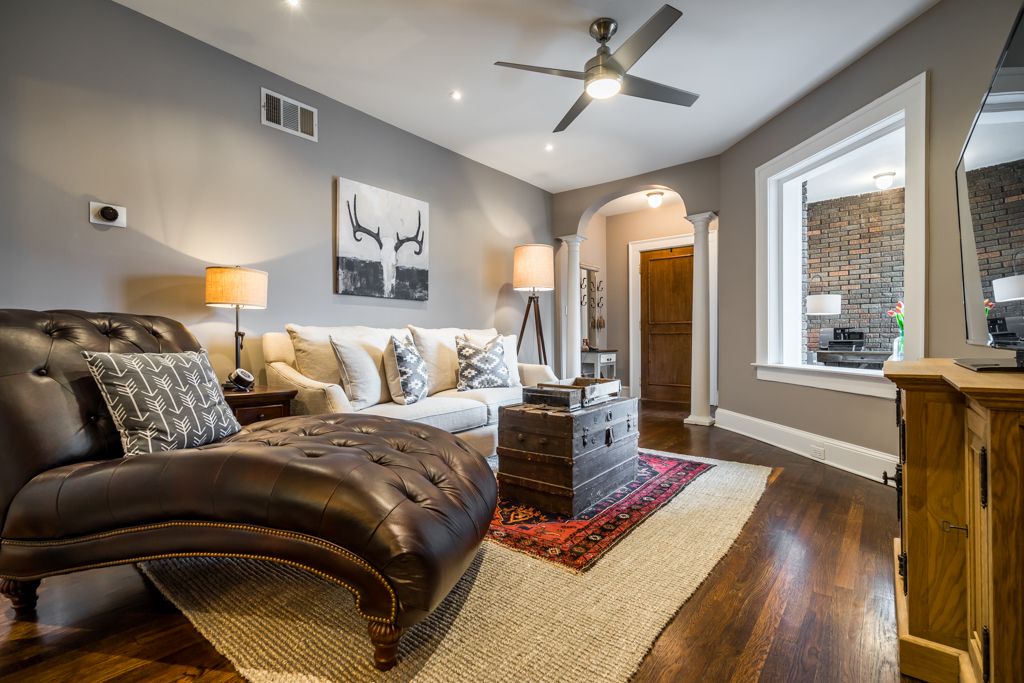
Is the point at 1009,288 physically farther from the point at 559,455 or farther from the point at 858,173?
the point at 858,173

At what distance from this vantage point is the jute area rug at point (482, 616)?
3.98 ft

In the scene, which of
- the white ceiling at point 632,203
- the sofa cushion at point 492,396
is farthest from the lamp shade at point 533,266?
the white ceiling at point 632,203

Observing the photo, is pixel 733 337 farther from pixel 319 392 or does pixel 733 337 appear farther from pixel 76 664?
pixel 76 664

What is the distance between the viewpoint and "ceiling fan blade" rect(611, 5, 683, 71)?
2082mm

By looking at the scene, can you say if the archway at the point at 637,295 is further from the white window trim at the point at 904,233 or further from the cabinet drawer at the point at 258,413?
the cabinet drawer at the point at 258,413

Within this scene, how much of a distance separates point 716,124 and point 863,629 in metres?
3.72

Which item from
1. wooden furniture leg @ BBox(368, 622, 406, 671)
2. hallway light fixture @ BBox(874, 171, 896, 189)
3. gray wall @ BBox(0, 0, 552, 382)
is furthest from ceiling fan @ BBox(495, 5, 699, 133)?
hallway light fixture @ BBox(874, 171, 896, 189)

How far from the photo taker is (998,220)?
127 centimetres

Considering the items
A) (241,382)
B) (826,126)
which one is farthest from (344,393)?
(826,126)

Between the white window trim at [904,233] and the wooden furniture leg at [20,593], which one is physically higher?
the white window trim at [904,233]

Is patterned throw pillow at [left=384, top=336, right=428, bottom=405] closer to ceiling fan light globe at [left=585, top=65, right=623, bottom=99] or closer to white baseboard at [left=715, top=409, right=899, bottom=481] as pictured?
ceiling fan light globe at [left=585, top=65, right=623, bottom=99]

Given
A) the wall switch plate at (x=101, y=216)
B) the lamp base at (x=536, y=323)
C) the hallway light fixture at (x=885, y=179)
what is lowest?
the lamp base at (x=536, y=323)

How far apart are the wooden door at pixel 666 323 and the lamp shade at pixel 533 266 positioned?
2374mm

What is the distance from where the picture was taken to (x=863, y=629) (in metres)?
1.40
